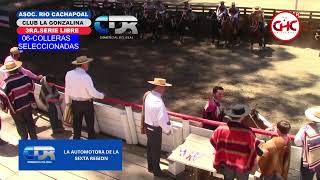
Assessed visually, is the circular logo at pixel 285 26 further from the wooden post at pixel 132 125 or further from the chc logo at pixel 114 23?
the wooden post at pixel 132 125

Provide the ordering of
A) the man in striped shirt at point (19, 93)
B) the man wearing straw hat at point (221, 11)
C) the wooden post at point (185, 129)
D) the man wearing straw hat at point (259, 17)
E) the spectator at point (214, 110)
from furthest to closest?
the man wearing straw hat at point (221, 11)
the man wearing straw hat at point (259, 17)
the man in striped shirt at point (19, 93)
the spectator at point (214, 110)
the wooden post at point (185, 129)

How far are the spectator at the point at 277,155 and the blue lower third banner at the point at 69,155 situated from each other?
267 cm

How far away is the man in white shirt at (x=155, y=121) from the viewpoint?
7219mm

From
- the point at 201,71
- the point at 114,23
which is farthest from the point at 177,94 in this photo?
the point at 114,23

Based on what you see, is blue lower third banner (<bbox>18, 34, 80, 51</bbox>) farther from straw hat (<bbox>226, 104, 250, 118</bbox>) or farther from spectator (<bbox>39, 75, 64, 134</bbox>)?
straw hat (<bbox>226, 104, 250, 118</bbox>)

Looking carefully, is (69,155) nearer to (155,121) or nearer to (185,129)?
(155,121)

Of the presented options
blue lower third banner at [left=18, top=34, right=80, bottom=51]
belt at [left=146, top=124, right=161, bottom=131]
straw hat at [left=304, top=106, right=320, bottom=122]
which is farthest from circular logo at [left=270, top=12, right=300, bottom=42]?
belt at [left=146, top=124, right=161, bottom=131]

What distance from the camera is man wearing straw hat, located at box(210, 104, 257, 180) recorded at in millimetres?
6090

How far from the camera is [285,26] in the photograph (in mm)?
19578

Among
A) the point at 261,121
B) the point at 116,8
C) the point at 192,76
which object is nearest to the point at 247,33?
the point at 192,76

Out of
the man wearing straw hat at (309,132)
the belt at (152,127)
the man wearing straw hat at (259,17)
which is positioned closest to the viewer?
the man wearing straw hat at (309,132)

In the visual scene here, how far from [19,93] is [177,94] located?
6.45 metres

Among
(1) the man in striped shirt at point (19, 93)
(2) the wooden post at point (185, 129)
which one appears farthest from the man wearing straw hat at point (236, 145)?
(1) the man in striped shirt at point (19, 93)

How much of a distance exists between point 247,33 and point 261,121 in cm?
1213
